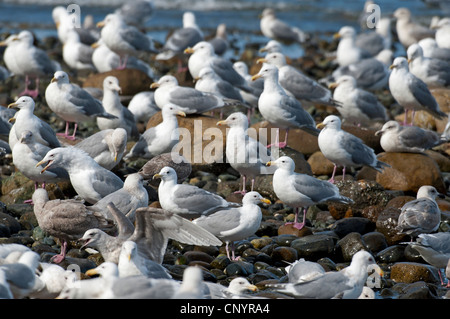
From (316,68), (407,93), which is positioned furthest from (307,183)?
(316,68)

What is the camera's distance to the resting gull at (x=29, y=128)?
32.8 ft

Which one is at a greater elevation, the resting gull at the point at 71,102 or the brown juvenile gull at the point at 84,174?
the resting gull at the point at 71,102

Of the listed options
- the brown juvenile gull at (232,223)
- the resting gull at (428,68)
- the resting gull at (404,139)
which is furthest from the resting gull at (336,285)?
the resting gull at (428,68)

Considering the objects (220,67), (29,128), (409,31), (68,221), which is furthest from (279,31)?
(68,221)

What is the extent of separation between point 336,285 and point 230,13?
25103 millimetres

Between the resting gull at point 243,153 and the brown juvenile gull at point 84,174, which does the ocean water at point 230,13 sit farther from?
the brown juvenile gull at point 84,174

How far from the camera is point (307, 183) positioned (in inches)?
351

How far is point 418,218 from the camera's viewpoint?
840 centimetres

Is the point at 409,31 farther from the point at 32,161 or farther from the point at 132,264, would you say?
the point at 132,264

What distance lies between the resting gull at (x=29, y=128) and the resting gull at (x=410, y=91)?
6.12 metres

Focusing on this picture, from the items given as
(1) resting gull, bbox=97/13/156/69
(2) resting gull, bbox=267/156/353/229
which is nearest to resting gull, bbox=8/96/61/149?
(2) resting gull, bbox=267/156/353/229

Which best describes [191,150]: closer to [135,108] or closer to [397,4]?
[135,108]

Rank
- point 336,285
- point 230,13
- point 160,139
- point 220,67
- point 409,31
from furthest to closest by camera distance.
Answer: point 230,13 → point 409,31 → point 220,67 → point 160,139 → point 336,285

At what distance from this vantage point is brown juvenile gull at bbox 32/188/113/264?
Result: 7625mm
